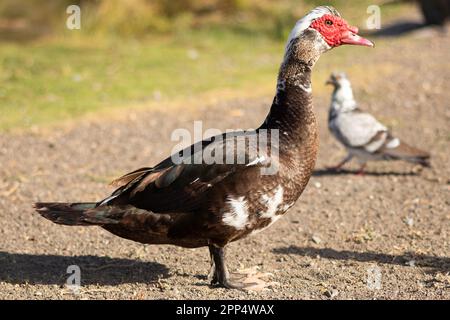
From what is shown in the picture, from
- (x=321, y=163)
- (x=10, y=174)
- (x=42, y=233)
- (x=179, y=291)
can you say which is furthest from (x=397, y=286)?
(x=10, y=174)

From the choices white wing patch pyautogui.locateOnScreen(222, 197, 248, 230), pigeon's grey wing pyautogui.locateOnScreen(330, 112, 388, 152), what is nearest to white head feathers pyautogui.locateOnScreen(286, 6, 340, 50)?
white wing patch pyautogui.locateOnScreen(222, 197, 248, 230)

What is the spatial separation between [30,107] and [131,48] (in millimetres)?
4195

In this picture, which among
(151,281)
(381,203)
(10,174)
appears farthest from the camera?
(10,174)

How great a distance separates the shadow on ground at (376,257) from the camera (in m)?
5.46

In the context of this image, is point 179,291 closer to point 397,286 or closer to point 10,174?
point 397,286

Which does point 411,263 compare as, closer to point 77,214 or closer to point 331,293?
point 331,293

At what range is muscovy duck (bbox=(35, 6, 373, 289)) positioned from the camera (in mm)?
4719

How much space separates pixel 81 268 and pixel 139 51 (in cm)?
877

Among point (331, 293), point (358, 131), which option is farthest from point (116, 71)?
point (331, 293)

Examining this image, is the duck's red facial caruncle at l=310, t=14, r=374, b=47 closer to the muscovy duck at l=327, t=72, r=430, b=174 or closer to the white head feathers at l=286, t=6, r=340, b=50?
the white head feathers at l=286, t=6, r=340, b=50

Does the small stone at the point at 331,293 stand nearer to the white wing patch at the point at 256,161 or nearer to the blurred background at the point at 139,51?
the white wing patch at the point at 256,161

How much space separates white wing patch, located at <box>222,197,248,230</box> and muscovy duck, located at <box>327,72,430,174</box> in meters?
3.39

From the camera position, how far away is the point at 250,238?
20.3ft

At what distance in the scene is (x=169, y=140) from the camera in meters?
9.22
